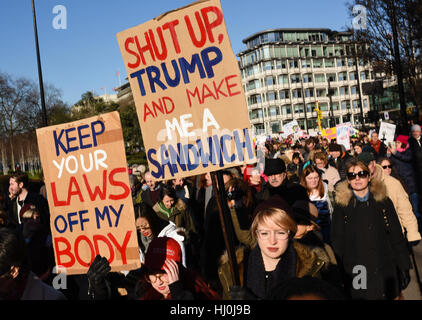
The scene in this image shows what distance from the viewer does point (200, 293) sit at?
2.64m

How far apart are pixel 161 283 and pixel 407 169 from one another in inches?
229

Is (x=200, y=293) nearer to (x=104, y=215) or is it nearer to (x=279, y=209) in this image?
(x=279, y=209)

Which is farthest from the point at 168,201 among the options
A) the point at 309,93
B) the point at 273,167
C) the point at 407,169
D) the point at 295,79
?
the point at 309,93

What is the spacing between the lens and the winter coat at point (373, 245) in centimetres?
350

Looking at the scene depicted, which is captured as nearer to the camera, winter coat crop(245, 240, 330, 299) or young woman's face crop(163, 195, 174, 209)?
winter coat crop(245, 240, 330, 299)

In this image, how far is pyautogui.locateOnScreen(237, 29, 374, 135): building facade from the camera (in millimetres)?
81375

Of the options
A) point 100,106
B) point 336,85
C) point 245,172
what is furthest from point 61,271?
point 336,85

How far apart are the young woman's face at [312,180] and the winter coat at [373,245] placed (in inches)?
57.6

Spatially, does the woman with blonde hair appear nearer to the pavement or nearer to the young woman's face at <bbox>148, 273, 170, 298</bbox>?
the pavement

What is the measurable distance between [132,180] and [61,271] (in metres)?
5.40

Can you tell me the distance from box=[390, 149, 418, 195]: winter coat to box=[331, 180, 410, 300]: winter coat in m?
3.84

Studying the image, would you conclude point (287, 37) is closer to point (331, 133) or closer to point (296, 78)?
point (296, 78)

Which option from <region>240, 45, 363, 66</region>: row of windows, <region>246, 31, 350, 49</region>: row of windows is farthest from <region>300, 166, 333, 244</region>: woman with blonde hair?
<region>246, 31, 350, 49</region>: row of windows

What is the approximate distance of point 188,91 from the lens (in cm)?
291
